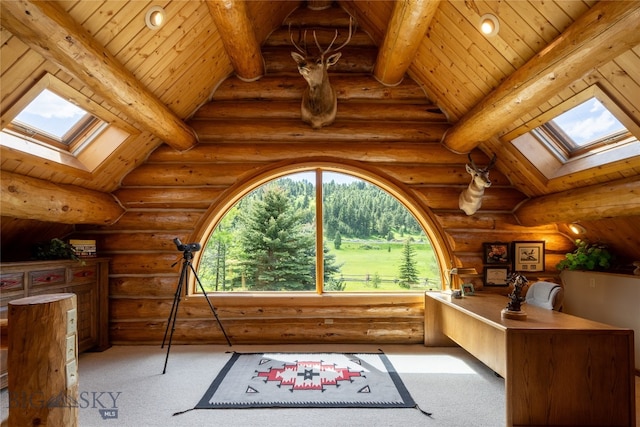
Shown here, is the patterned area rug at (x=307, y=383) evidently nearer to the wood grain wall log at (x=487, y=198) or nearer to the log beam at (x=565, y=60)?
the wood grain wall log at (x=487, y=198)

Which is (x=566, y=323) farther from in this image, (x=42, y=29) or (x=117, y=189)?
(x=117, y=189)

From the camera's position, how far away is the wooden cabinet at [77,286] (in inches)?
139

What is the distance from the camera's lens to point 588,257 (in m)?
4.54

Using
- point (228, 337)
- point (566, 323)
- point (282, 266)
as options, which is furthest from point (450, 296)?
point (228, 337)

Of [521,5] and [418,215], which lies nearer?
[521,5]

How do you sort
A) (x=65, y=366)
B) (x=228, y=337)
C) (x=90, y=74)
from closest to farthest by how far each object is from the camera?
1. (x=65, y=366)
2. (x=90, y=74)
3. (x=228, y=337)

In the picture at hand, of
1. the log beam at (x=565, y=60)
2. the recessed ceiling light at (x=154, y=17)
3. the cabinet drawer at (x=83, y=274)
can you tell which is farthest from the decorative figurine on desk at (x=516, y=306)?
the cabinet drawer at (x=83, y=274)

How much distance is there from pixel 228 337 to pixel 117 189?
8.01 feet

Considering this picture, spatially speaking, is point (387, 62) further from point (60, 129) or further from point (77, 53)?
point (60, 129)

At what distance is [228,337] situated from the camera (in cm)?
501

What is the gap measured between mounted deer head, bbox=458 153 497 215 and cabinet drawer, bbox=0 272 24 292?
4.77m

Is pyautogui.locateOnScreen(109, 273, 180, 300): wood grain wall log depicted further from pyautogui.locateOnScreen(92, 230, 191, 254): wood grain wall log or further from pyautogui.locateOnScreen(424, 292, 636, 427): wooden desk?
pyautogui.locateOnScreen(424, 292, 636, 427): wooden desk

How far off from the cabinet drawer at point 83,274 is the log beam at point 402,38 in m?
4.37

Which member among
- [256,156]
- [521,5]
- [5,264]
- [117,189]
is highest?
[521,5]
